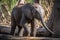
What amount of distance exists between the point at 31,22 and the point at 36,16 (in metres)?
0.55

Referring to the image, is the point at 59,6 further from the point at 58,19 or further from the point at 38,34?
the point at 38,34

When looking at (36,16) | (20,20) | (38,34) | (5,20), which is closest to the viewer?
(36,16)

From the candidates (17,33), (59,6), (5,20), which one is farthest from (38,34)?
(5,20)

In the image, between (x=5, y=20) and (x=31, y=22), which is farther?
(x=5, y=20)

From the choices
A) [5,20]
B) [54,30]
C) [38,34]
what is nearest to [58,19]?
[54,30]

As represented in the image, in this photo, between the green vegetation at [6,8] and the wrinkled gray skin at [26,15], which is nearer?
the wrinkled gray skin at [26,15]

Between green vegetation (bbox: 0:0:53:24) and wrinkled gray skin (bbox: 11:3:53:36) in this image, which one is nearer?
wrinkled gray skin (bbox: 11:3:53:36)

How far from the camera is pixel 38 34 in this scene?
7.88 meters

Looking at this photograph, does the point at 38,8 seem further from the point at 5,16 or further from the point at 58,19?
the point at 5,16

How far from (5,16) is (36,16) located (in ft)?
23.1

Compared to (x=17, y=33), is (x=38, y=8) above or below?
above

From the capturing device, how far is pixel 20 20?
7.39 metres

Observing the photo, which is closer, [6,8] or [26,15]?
[26,15]

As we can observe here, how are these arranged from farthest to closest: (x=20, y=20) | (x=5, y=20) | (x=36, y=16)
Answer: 1. (x=5, y=20)
2. (x=20, y=20)
3. (x=36, y=16)
